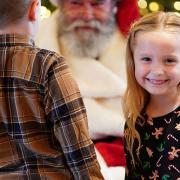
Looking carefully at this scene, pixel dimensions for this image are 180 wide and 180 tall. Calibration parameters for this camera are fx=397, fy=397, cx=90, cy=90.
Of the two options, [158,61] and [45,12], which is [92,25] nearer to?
[45,12]

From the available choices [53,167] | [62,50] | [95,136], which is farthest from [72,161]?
[62,50]

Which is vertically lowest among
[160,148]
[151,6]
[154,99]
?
[160,148]

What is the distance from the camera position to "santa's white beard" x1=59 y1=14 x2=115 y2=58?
5.74 ft

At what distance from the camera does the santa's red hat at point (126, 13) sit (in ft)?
5.62

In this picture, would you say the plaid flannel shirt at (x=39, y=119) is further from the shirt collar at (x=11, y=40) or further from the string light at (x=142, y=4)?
the string light at (x=142, y=4)

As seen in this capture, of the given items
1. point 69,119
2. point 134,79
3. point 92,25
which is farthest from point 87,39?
point 69,119

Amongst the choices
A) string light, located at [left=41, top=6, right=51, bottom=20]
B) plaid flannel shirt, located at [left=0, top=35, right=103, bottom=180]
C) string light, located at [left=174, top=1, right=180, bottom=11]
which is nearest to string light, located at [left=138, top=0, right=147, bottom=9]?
string light, located at [left=174, top=1, right=180, bottom=11]

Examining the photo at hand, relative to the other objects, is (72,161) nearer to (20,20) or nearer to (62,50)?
(20,20)

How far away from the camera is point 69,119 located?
96 cm

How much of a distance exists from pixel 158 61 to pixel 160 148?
8.6 inches

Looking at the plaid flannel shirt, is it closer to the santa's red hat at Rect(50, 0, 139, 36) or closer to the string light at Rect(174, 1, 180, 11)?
the santa's red hat at Rect(50, 0, 139, 36)

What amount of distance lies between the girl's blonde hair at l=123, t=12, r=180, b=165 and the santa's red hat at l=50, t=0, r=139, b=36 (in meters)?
0.68

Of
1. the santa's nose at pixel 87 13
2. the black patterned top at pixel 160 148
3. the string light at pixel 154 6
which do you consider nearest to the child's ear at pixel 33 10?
the black patterned top at pixel 160 148

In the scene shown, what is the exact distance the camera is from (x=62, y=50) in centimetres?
179
